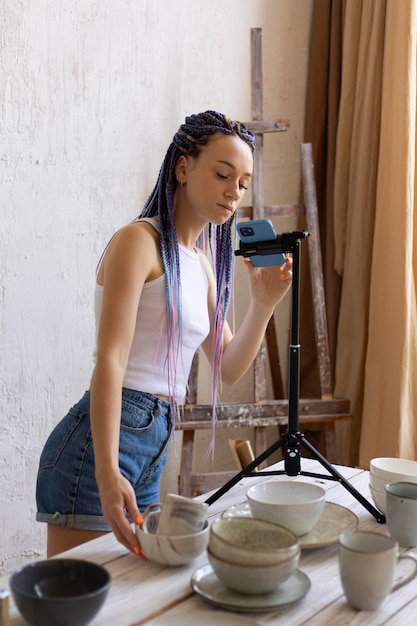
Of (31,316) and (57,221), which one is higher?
(57,221)

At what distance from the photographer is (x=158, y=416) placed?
5.04ft

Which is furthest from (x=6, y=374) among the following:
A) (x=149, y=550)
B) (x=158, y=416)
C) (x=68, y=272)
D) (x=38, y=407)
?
(x=149, y=550)

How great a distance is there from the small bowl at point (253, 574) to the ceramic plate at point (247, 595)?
0.5 inches

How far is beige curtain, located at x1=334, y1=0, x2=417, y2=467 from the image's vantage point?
2553mm

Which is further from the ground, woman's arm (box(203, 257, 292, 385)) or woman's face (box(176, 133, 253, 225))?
woman's face (box(176, 133, 253, 225))

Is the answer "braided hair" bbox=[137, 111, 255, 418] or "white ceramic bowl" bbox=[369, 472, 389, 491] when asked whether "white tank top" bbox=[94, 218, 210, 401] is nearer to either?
"braided hair" bbox=[137, 111, 255, 418]

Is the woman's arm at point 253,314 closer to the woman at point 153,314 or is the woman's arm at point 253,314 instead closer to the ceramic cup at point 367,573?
the woman at point 153,314

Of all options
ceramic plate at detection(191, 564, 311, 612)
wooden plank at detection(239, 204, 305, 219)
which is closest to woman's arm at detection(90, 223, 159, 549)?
ceramic plate at detection(191, 564, 311, 612)

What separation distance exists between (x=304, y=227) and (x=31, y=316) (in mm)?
1186

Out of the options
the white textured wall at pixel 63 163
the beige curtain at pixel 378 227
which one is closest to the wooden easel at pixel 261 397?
the beige curtain at pixel 378 227

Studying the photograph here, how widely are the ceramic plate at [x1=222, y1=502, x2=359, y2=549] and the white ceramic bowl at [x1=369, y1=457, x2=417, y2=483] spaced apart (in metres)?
0.10

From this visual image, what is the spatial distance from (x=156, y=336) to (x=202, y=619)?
26.4 inches

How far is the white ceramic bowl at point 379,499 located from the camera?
52.6 inches

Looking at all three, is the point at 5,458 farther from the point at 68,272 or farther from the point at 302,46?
the point at 302,46
